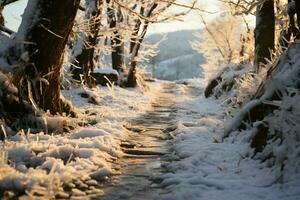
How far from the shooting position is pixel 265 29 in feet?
38.8

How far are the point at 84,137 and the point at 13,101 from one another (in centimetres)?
125

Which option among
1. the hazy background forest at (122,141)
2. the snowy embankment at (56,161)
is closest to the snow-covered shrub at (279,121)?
the hazy background forest at (122,141)

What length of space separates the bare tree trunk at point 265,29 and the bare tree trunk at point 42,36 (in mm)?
5951

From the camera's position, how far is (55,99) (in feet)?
26.4

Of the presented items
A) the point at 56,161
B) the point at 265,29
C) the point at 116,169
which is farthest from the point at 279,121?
the point at 265,29

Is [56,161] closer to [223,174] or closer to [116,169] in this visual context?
[116,169]

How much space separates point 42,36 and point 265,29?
21.9 ft

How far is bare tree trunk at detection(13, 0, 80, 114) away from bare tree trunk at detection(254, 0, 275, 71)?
19.5 ft

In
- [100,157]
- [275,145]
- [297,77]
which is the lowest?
[100,157]

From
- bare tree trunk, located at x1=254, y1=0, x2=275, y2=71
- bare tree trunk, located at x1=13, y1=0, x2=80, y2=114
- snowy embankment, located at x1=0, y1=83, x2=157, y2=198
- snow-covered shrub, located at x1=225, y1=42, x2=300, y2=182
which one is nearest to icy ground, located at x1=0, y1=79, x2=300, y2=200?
snowy embankment, located at x1=0, y1=83, x2=157, y2=198

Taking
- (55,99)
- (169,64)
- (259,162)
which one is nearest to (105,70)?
(55,99)

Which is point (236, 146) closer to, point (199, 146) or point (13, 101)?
point (199, 146)

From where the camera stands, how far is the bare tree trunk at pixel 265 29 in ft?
38.4

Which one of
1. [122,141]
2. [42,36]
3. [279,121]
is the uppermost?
[42,36]
